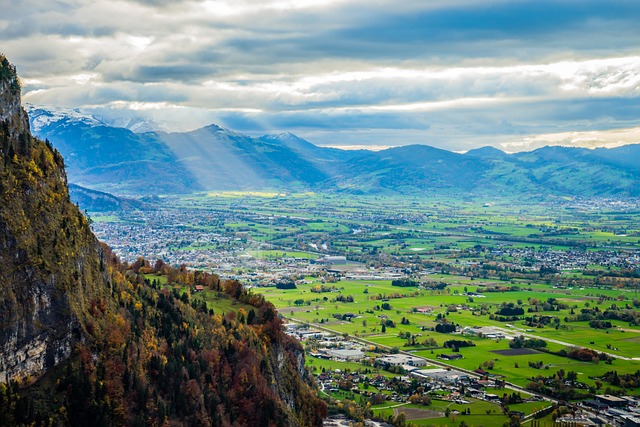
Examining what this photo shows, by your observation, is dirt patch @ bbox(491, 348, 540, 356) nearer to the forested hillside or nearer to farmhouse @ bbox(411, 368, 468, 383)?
farmhouse @ bbox(411, 368, 468, 383)

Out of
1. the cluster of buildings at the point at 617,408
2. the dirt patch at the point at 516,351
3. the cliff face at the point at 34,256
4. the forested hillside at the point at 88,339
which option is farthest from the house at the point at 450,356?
the cliff face at the point at 34,256

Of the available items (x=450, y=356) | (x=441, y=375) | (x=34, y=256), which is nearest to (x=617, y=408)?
(x=441, y=375)

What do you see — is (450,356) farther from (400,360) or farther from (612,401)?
(612,401)

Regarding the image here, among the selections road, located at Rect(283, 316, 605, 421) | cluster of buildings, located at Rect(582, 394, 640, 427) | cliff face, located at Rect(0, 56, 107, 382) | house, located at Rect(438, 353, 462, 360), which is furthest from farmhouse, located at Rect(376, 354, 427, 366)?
cliff face, located at Rect(0, 56, 107, 382)

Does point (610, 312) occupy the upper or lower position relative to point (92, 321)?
lower

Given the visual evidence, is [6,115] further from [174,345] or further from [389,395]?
[389,395]

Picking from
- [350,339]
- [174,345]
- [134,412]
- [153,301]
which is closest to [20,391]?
[134,412]
